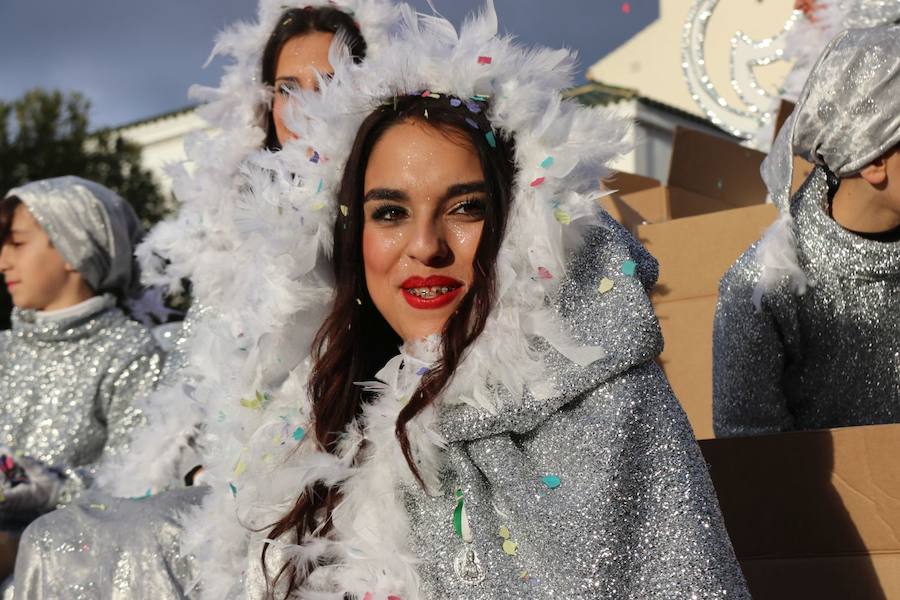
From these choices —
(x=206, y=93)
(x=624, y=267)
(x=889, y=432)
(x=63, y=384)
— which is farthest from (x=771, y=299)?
(x=63, y=384)

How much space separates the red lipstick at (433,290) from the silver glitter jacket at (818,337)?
34.7 inches

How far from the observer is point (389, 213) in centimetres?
228

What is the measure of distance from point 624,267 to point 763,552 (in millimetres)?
650

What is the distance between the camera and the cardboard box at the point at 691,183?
359 cm

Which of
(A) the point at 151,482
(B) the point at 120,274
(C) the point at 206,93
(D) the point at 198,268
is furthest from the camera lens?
(B) the point at 120,274

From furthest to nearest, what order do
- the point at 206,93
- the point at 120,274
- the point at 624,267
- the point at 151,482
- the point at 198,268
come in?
the point at 120,274 < the point at 206,93 < the point at 198,268 < the point at 151,482 < the point at 624,267

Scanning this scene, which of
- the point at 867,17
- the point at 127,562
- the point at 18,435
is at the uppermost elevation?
the point at 867,17

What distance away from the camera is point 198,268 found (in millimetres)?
3566

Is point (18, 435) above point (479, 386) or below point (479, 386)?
below

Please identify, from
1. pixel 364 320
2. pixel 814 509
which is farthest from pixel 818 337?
pixel 364 320

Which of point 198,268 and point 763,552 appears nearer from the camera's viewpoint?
point 763,552

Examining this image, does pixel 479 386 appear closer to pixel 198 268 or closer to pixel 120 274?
pixel 198 268

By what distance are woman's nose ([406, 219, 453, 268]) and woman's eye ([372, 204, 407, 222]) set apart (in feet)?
0.20

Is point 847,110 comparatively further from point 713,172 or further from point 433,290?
point 433,290
